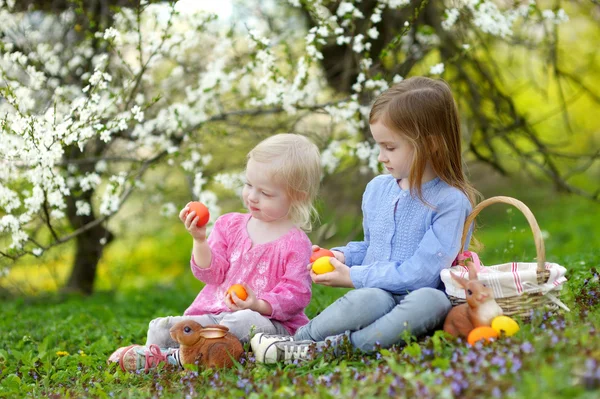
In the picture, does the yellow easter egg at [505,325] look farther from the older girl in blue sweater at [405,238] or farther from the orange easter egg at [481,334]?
the older girl in blue sweater at [405,238]

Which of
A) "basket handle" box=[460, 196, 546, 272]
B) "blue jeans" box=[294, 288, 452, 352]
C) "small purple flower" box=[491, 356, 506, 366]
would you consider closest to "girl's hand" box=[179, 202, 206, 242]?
"blue jeans" box=[294, 288, 452, 352]

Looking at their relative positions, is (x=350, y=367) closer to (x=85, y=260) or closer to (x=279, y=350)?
(x=279, y=350)

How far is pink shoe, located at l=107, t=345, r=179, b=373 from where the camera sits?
11.6ft

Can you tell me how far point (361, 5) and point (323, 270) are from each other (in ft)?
9.84

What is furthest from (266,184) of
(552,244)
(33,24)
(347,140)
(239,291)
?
(552,244)

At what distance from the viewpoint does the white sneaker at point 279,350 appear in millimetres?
3244

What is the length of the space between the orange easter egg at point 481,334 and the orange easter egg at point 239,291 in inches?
42.8

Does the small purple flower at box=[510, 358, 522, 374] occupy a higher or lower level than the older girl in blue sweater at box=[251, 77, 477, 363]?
lower

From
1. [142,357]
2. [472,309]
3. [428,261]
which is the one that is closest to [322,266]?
[428,261]

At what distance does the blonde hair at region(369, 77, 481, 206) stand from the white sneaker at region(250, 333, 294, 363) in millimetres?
911

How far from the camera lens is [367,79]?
5.05 metres

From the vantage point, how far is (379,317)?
323cm

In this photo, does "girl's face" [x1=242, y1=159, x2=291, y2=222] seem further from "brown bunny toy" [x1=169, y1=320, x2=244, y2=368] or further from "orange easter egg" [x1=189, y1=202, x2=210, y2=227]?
"brown bunny toy" [x1=169, y1=320, x2=244, y2=368]

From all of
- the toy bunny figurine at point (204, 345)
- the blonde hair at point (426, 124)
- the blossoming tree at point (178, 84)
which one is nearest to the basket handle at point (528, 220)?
the blonde hair at point (426, 124)
